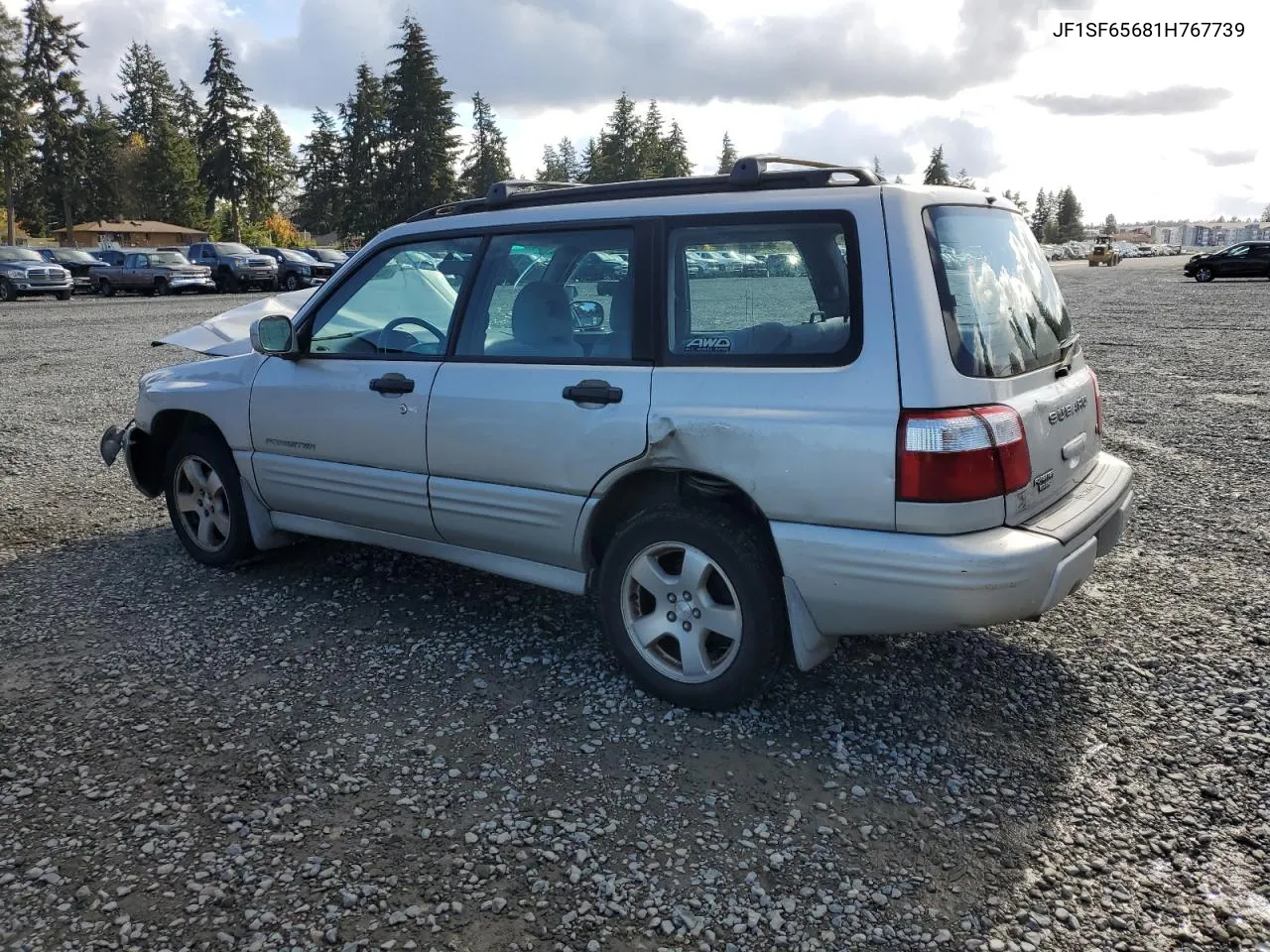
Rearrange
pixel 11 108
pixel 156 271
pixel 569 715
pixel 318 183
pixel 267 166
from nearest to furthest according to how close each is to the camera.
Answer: pixel 569 715, pixel 156 271, pixel 11 108, pixel 267 166, pixel 318 183

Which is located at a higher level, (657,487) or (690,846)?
(657,487)

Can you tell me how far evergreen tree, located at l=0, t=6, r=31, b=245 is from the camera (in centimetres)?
5866

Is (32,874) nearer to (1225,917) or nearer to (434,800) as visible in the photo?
(434,800)

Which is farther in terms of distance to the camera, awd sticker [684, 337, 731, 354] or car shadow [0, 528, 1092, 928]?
awd sticker [684, 337, 731, 354]

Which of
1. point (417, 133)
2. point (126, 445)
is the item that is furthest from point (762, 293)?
point (417, 133)

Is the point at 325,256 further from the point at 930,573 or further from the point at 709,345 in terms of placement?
the point at 930,573

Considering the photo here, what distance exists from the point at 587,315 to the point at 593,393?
369mm

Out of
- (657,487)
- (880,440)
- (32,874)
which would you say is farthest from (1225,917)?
(32,874)

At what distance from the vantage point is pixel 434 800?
9.98ft

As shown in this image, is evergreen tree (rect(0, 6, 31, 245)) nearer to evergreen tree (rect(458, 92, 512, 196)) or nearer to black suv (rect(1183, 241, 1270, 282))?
evergreen tree (rect(458, 92, 512, 196))

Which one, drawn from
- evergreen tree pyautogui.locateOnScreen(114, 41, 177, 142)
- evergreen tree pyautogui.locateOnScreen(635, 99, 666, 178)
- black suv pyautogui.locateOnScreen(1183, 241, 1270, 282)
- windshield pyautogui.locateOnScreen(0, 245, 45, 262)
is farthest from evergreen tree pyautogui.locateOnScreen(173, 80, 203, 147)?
black suv pyautogui.locateOnScreen(1183, 241, 1270, 282)

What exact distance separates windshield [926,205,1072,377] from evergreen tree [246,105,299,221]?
2848 inches

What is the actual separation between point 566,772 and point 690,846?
544 mm

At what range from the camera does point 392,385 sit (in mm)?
4188
